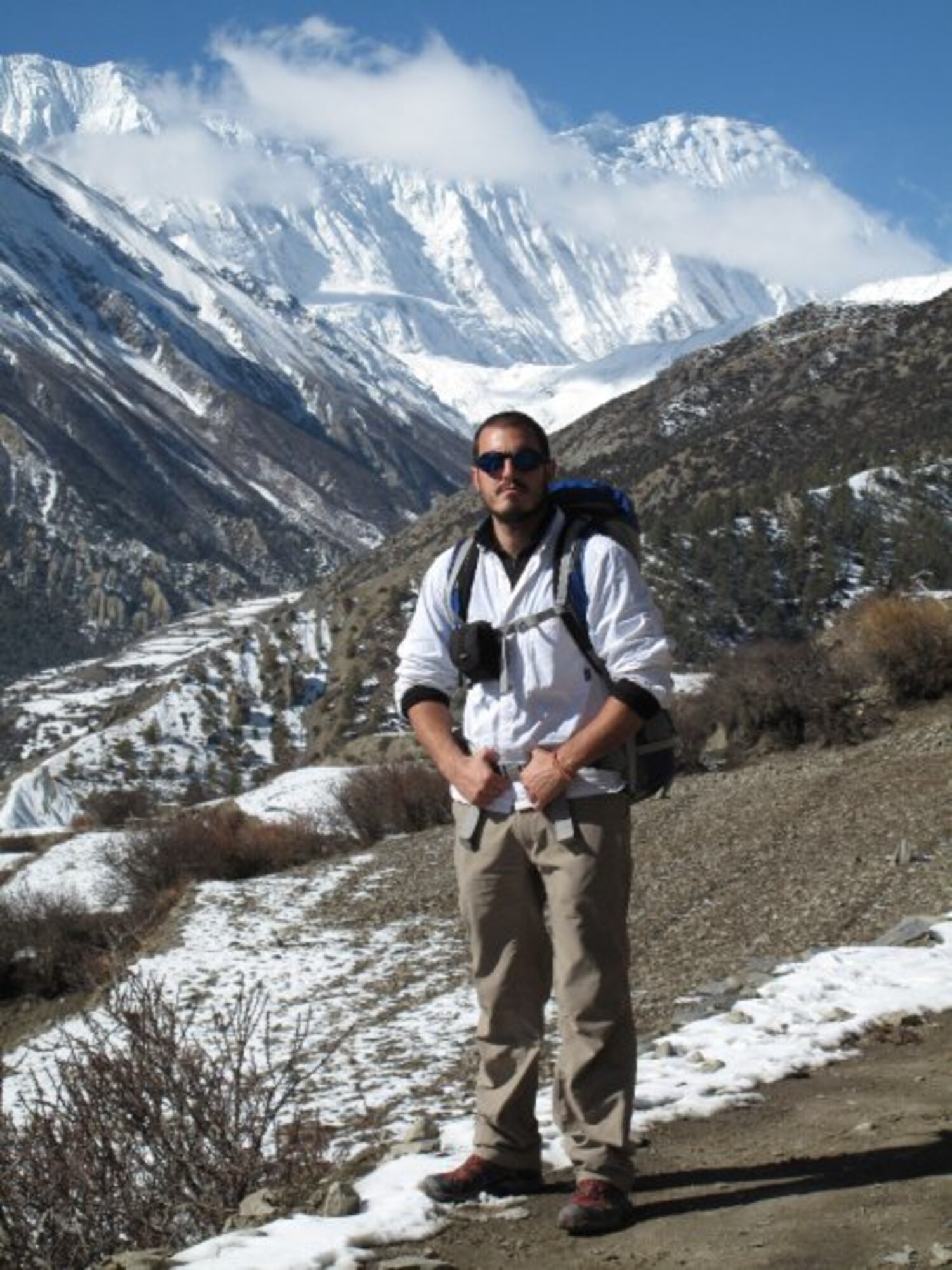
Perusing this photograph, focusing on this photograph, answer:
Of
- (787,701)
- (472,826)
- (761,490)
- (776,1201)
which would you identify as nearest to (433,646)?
(472,826)

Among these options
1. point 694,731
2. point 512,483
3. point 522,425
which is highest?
point 522,425

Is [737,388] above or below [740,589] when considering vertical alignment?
above

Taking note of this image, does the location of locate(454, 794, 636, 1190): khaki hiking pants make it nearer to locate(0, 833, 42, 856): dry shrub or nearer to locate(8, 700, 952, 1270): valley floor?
locate(8, 700, 952, 1270): valley floor

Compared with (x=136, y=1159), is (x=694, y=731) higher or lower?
lower

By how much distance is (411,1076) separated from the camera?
32.7ft

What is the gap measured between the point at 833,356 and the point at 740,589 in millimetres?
44669

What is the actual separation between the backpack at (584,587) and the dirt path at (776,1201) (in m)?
1.30

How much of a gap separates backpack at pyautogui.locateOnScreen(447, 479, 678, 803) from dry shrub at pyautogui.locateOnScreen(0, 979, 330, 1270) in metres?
1.81

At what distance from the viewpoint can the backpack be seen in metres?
4.67

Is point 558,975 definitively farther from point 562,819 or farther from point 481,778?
point 481,778

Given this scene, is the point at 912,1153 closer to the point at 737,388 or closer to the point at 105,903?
the point at 105,903

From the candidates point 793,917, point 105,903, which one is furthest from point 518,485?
point 105,903

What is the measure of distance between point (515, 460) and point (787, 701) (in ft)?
63.8

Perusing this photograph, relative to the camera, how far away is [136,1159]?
18.0 ft
